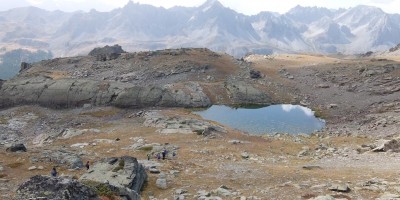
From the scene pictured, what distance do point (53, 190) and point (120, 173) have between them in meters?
16.9

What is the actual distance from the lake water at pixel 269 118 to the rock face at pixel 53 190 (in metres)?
65.3

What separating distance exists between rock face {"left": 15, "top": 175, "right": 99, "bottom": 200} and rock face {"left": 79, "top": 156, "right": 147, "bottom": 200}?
13820 mm

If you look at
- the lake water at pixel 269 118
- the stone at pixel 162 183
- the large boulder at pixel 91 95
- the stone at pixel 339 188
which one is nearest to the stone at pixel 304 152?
the stone at pixel 339 188

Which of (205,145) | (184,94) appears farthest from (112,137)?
(184,94)

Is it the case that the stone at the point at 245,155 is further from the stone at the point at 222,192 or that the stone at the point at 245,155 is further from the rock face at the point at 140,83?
the rock face at the point at 140,83

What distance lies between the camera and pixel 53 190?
18.6 m

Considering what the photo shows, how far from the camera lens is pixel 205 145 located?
5944cm

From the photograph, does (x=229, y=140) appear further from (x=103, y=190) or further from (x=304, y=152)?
(x=103, y=190)

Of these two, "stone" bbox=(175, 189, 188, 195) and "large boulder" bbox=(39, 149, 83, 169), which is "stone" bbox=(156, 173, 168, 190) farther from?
"large boulder" bbox=(39, 149, 83, 169)

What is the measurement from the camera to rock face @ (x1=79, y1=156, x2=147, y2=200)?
34062 millimetres

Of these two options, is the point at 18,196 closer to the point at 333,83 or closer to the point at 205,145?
the point at 205,145

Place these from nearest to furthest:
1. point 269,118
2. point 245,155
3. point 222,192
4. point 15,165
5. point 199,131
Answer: point 222,192, point 15,165, point 245,155, point 199,131, point 269,118

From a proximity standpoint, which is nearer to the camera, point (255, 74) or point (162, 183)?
point (162, 183)

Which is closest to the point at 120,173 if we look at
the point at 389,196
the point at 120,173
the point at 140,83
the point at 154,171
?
the point at 120,173
